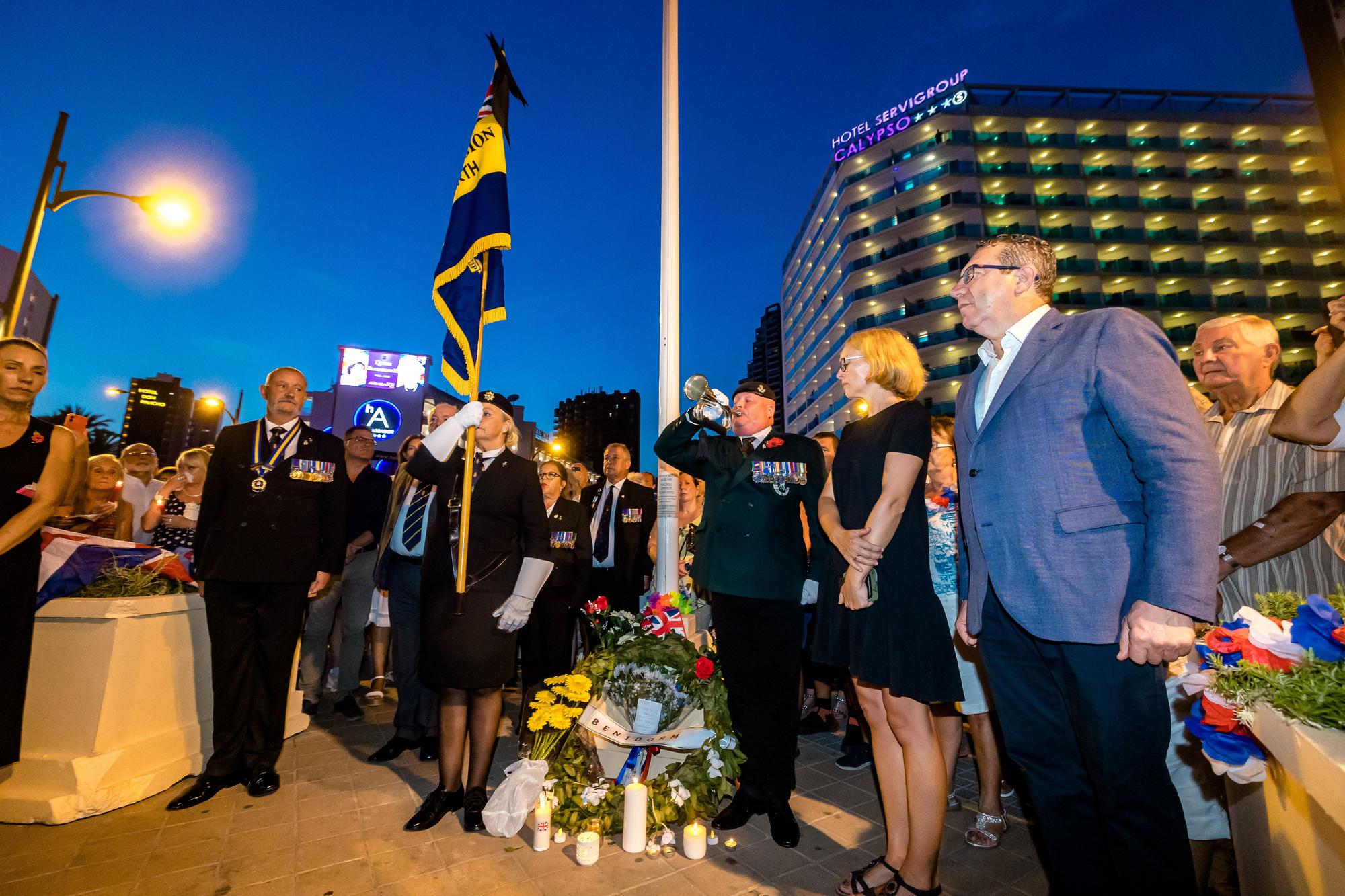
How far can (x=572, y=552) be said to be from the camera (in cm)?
536

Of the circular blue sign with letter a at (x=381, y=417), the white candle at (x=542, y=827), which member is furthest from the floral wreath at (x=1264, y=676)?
the circular blue sign with letter a at (x=381, y=417)

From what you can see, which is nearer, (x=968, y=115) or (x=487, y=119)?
(x=487, y=119)

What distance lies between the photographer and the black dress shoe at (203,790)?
10.6ft

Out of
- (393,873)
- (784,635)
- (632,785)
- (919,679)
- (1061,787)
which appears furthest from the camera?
(784,635)

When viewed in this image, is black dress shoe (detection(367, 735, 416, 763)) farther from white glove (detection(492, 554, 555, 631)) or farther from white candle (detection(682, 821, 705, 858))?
white candle (detection(682, 821, 705, 858))

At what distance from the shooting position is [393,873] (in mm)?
2598

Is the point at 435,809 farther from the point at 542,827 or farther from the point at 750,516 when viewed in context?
the point at 750,516

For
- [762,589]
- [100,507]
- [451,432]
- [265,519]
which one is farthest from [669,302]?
[100,507]

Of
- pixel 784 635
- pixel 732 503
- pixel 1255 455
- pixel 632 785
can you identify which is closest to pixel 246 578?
pixel 632 785

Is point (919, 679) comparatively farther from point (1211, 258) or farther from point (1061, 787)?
point (1211, 258)

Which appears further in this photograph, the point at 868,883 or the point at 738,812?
the point at 738,812

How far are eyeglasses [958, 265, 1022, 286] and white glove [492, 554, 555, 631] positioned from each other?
2.47 meters

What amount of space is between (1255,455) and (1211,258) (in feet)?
214

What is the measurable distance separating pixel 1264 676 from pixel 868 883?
65.8 inches
